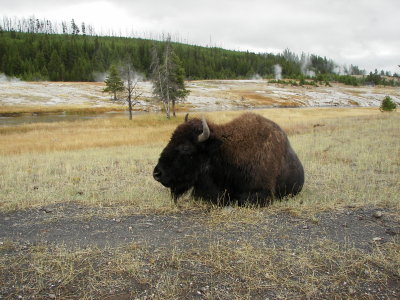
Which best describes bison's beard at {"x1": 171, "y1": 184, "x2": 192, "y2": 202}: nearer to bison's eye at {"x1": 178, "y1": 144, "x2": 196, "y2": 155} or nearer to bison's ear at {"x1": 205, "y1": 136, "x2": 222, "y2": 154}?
bison's eye at {"x1": 178, "y1": 144, "x2": 196, "y2": 155}

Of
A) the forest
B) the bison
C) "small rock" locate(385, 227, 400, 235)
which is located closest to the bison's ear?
the bison

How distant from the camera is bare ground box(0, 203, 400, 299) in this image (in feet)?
9.86

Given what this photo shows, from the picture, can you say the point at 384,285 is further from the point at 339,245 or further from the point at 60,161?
the point at 60,161

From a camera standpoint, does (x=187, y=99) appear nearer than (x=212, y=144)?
No

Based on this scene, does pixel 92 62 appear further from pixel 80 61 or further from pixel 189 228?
pixel 189 228

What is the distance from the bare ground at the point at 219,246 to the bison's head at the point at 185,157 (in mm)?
546

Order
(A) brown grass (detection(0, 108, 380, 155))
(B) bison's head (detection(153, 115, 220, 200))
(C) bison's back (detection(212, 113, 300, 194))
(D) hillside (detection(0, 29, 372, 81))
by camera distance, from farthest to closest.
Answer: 1. (D) hillside (detection(0, 29, 372, 81))
2. (A) brown grass (detection(0, 108, 380, 155))
3. (C) bison's back (detection(212, 113, 300, 194))
4. (B) bison's head (detection(153, 115, 220, 200))

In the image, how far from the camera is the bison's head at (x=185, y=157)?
17.7 ft

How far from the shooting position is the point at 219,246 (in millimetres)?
3863

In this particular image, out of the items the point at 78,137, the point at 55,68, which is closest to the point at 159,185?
the point at 78,137

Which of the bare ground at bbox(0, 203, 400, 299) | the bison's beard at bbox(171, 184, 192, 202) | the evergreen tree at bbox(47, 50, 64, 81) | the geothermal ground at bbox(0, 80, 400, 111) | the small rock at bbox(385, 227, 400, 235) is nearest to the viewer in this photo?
the bare ground at bbox(0, 203, 400, 299)

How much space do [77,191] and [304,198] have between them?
4.98m

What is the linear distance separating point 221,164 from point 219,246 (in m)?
2.05

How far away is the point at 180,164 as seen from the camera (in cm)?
547
